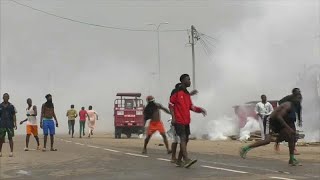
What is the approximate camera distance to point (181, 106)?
11.0 metres

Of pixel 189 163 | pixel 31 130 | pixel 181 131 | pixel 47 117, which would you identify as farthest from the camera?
pixel 31 130

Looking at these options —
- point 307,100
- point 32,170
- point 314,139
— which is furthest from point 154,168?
point 307,100

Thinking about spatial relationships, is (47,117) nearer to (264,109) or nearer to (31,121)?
(31,121)

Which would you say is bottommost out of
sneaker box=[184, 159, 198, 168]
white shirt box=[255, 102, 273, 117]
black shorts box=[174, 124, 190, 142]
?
sneaker box=[184, 159, 198, 168]

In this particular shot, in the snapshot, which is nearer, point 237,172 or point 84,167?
point 237,172

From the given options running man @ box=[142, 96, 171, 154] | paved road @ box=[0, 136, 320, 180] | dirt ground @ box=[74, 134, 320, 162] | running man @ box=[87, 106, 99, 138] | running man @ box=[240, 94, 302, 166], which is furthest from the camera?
running man @ box=[87, 106, 99, 138]

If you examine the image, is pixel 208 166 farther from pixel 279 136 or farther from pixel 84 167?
pixel 84 167

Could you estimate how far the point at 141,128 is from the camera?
1207 inches

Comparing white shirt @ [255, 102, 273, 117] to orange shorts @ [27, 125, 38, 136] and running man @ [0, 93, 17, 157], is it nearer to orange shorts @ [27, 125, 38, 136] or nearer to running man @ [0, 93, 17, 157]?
orange shorts @ [27, 125, 38, 136]

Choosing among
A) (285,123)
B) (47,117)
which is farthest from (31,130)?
(285,123)

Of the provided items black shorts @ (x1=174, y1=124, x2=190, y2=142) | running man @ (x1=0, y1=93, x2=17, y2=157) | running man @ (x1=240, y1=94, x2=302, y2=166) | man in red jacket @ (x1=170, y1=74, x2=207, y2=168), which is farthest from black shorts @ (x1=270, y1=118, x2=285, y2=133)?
running man @ (x1=0, y1=93, x2=17, y2=157)

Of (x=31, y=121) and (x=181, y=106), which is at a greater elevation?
(x=181, y=106)

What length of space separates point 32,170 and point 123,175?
226cm

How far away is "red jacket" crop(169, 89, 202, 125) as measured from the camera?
1094 centimetres
